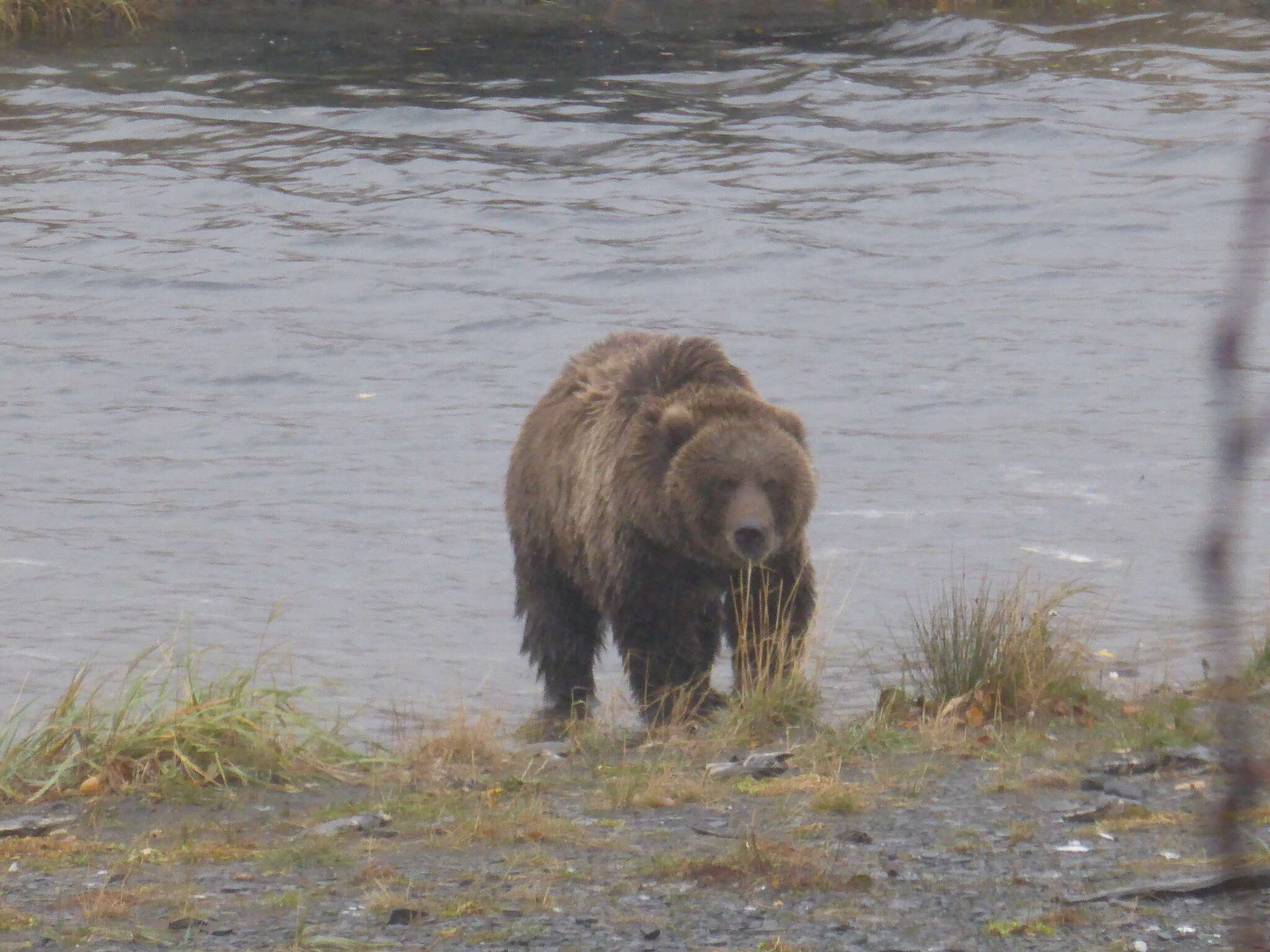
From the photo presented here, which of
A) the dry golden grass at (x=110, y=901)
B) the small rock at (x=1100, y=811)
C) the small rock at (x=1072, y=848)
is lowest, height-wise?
the small rock at (x=1100, y=811)

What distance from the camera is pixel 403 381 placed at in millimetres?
12984

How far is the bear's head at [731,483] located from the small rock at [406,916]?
7.14 ft

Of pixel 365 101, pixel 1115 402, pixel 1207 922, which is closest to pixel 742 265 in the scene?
pixel 1115 402

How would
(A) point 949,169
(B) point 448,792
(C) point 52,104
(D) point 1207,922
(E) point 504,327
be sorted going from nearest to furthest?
1. (D) point 1207,922
2. (B) point 448,792
3. (E) point 504,327
4. (A) point 949,169
5. (C) point 52,104

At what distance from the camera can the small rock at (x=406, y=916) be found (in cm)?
405

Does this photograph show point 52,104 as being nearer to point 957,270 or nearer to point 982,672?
point 957,270

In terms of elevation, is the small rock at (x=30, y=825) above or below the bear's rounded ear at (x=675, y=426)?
below

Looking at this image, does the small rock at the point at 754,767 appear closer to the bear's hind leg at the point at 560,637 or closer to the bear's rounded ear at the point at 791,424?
the bear's rounded ear at the point at 791,424

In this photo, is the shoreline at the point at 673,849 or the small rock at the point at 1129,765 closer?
the shoreline at the point at 673,849

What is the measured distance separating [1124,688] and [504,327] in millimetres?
8072

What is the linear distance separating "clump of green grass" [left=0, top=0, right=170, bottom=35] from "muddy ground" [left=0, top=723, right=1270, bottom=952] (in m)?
18.6

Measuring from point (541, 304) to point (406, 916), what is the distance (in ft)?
35.3

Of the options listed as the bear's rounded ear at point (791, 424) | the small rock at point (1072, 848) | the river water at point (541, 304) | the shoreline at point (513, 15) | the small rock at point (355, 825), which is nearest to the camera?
the small rock at point (1072, 848)

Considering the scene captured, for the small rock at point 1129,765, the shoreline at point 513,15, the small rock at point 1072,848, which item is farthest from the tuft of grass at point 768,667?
the shoreline at point 513,15
